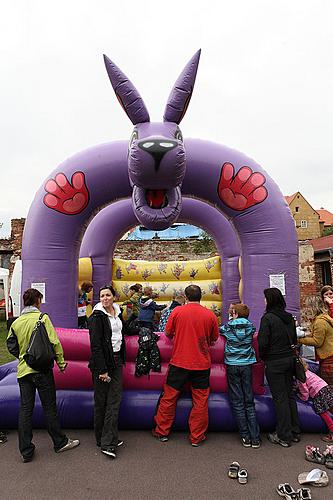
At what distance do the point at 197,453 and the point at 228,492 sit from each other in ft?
1.66

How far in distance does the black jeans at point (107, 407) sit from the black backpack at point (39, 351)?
0.36 metres

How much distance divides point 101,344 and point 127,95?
2041mm

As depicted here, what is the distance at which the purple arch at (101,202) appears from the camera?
364 cm

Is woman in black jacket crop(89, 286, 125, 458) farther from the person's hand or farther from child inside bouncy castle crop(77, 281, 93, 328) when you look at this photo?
Result: child inside bouncy castle crop(77, 281, 93, 328)

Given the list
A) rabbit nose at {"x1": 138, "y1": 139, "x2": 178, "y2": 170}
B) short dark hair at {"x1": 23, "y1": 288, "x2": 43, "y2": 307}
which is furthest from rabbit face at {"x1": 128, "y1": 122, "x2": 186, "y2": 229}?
short dark hair at {"x1": 23, "y1": 288, "x2": 43, "y2": 307}

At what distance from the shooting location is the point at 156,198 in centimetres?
338

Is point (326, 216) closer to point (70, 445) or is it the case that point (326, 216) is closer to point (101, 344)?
point (101, 344)

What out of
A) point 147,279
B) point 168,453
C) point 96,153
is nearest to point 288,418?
point 168,453

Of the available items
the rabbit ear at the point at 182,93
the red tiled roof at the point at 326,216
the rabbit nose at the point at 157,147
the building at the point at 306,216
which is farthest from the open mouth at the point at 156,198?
the red tiled roof at the point at 326,216

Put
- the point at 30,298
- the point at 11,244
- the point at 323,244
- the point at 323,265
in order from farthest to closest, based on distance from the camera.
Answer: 1. the point at 323,244
2. the point at 323,265
3. the point at 11,244
4. the point at 30,298

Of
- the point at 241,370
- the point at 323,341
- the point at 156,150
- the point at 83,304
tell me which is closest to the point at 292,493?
the point at 241,370

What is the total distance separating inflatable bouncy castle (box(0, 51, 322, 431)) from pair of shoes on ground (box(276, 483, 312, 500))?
0.84 meters

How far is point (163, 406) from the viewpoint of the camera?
2924mm

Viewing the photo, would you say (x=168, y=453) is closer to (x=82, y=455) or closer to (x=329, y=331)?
(x=82, y=455)
